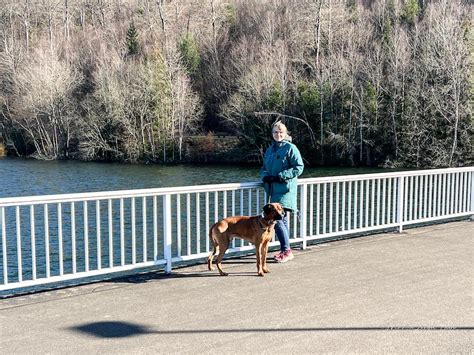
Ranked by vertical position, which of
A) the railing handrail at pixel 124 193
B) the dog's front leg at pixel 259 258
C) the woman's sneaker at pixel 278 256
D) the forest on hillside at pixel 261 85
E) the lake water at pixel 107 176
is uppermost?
the forest on hillside at pixel 261 85

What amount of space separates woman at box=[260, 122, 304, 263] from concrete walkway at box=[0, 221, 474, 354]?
48 cm

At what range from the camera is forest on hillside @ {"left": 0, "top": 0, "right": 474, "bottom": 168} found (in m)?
40.8

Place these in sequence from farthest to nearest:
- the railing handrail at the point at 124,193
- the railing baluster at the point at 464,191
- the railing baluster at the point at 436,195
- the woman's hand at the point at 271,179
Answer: the railing baluster at the point at 464,191 < the railing baluster at the point at 436,195 < the woman's hand at the point at 271,179 < the railing handrail at the point at 124,193

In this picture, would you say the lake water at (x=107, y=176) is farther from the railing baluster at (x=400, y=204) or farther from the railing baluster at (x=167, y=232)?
the railing baluster at (x=167, y=232)

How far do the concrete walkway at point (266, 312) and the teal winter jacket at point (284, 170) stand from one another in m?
0.85

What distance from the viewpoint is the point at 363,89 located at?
45312 mm

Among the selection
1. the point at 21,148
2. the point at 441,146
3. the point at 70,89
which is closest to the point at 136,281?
the point at 441,146

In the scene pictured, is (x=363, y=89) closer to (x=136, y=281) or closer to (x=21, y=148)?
(x=21, y=148)

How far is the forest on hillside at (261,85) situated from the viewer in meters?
40.8

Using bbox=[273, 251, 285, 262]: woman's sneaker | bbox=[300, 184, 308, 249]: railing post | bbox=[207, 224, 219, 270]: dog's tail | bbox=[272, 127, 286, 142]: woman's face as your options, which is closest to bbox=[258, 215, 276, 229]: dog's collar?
bbox=[207, 224, 219, 270]: dog's tail

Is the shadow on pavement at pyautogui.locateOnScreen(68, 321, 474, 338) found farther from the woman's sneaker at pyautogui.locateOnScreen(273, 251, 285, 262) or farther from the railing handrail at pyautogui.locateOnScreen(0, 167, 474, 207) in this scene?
the woman's sneaker at pyautogui.locateOnScreen(273, 251, 285, 262)

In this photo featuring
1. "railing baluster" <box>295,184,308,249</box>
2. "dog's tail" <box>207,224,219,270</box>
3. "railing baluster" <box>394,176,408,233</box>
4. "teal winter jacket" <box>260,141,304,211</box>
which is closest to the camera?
"dog's tail" <box>207,224,219,270</box>

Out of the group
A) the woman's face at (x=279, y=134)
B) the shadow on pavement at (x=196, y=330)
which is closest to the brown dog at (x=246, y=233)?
the woman's face at (x=279, y=134)

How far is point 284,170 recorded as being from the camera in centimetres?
669
